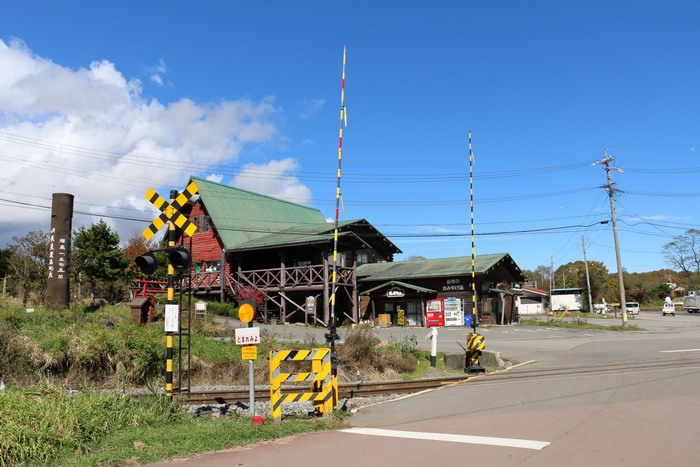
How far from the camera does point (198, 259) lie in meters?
37.6

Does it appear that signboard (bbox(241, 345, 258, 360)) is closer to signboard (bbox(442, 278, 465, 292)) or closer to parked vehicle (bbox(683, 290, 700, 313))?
signboard (bbox(442, 278, 465, 292))

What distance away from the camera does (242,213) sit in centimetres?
3850

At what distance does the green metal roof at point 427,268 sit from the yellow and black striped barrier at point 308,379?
27.4 m

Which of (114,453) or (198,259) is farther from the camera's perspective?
(198,259)

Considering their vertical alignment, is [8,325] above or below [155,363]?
above

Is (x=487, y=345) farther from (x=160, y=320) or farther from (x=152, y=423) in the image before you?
(x=152, y=423)

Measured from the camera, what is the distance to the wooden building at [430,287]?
119ft

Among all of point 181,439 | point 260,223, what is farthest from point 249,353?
point 260,223

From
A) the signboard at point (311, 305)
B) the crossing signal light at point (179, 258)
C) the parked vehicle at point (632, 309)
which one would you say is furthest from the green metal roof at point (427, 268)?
the parked vehicle at point (632, 309)

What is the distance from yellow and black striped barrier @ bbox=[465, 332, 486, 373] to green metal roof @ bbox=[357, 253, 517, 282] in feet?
68.7

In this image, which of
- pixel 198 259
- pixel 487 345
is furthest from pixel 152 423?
pixel 198 259

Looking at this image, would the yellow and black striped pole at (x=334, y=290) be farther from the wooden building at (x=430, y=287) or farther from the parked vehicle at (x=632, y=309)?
the parked vehicle at (x=632, y=309)

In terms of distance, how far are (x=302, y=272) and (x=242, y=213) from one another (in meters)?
7.57

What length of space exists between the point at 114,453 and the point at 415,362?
1126 cm
